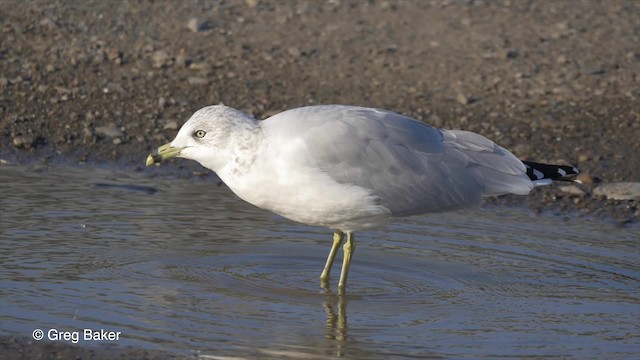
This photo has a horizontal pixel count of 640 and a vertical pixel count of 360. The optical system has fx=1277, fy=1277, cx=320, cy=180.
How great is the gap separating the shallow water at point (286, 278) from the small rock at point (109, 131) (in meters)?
0.80

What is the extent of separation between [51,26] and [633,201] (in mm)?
5568

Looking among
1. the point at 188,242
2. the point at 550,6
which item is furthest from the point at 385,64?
the point at 188,242

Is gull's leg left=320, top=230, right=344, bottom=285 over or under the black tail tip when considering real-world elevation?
under

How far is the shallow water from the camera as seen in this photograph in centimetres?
568

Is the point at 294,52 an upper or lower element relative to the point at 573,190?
upper

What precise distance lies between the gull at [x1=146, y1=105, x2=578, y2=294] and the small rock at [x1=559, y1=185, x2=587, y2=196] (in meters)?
1.69

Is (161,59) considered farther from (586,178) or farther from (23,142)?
(586,178)

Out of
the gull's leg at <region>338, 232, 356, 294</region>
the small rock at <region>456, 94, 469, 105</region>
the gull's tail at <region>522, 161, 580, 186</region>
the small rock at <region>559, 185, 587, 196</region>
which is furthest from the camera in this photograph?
the small rock at <region>456, 94, 469, 105</region>

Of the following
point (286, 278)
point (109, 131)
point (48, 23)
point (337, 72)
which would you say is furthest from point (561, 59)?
point (286, 278)

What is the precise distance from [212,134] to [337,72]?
4.44m

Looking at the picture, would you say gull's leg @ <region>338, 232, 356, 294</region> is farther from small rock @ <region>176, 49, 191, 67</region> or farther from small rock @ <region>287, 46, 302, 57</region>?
small rock @ <region>287, 46, 302, 57</region>

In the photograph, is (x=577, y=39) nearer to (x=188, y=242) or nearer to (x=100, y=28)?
(x=100, y=28)

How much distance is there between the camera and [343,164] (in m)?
6.39

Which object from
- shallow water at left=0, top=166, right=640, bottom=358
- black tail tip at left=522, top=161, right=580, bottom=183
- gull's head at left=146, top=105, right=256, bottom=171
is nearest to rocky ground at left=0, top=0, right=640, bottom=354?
shallow water at left=0, top=166, right=640, bottom=358
